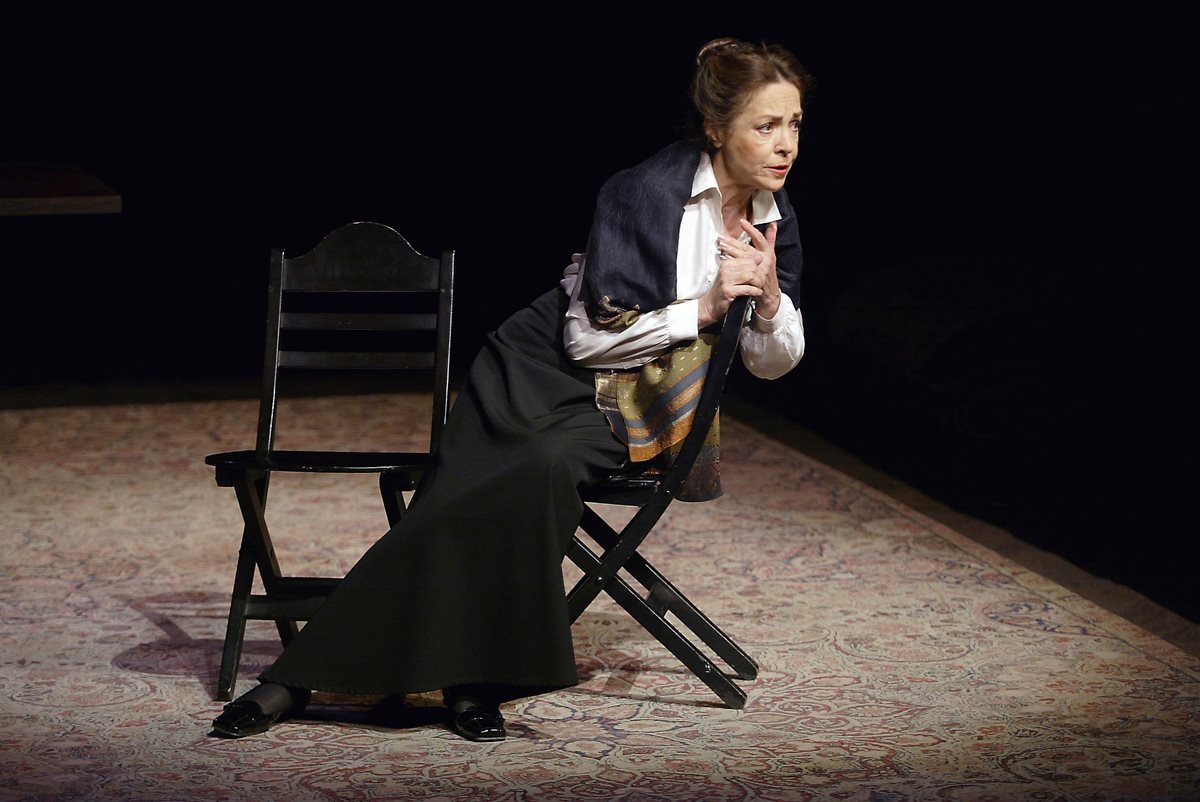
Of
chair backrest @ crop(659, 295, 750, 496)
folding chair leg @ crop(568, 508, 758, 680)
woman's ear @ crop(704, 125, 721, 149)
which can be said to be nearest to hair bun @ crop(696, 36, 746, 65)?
woman's ear @ crop(704, 125, 721, 149)

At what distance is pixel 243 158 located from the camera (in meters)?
8.12

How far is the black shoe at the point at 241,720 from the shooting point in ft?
10.2

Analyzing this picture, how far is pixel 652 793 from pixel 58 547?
2459 mm

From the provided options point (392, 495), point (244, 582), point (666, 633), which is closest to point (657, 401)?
point (666, 633)

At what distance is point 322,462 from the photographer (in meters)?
3.29

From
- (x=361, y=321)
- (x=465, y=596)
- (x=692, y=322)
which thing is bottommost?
(x=465, y=596)

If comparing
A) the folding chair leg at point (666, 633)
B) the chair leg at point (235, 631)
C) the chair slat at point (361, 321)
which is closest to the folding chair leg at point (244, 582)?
the chair leg at point (235, 631)

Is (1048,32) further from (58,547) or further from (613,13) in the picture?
(58,547)

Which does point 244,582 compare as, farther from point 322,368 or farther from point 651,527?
point 651,527

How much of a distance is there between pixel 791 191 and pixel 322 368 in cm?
472

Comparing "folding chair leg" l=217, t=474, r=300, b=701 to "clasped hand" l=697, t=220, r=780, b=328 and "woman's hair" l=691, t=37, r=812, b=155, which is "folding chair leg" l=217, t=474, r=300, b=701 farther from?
"woman's hair" l=691, t=37, r=812, b=155

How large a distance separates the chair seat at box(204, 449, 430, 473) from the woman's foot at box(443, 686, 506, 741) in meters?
0.46

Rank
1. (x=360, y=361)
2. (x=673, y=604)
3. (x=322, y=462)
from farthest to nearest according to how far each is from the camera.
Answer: (x=360, y=361) < (x=673, y=604) < (x=322, y=462)

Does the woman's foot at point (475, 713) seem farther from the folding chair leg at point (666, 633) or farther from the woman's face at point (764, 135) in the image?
the woman's face at point (764, 135)
